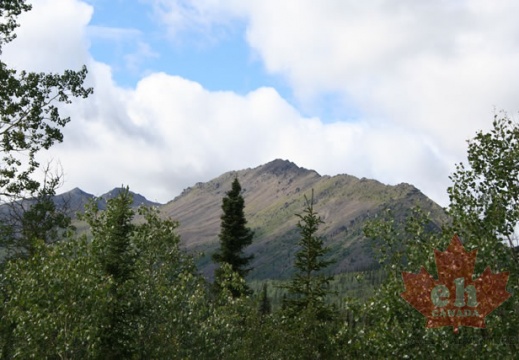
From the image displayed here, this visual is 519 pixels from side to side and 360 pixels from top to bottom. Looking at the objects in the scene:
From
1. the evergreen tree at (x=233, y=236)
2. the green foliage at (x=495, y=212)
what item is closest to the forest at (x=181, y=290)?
the green foliage at (x=495, y=212)

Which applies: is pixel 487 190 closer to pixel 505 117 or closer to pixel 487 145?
pixel 487 145

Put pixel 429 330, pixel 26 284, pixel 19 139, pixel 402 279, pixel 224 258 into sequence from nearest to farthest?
pixel 429 330 < pixel 402 279 < pixel 26 284 < pixel 19 139 < pixel 224 258

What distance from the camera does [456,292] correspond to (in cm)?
1364

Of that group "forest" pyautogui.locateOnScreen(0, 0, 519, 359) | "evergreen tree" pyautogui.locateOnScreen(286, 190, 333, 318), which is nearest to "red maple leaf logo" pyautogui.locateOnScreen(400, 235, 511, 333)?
"forest" pyautogui.locateOnScreen(0, 0, 519, 359)

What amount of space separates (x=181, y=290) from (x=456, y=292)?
43.4ft

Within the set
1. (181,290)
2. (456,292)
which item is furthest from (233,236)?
(456,292)

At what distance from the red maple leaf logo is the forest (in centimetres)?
5

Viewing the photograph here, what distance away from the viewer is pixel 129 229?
90.2ft

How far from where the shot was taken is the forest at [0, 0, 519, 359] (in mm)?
13852

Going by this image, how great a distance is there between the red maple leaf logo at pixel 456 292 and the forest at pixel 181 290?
54mm

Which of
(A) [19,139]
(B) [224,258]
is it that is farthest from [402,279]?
(B) [224,258]

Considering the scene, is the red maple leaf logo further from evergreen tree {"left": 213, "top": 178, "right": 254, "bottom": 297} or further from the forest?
evergreen tree {"left": 213, "top": 178, "right": 254, "bottom": 297}

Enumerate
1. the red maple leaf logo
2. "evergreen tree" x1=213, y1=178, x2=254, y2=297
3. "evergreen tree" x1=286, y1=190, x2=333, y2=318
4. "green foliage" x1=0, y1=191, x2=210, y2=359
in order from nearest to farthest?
the red maple leaf logo
"green foliage" x1=0, y1=191, x2=210, y2=359
"evergreen tree" x1=286, y1=190, x2=333, y2=318
"evergreen tree" x1=213, y1=178, x2=254, y2=297

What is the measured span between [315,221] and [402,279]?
92.6 feet
